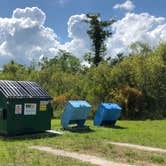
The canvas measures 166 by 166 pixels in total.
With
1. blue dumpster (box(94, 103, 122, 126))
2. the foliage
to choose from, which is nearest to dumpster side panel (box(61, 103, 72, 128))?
blue dumpster (box(94, 103, 122, 126))

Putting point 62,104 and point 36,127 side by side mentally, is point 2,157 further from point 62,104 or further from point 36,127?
point 62,104

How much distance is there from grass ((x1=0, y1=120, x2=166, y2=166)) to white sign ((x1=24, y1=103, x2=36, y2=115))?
1349 mm

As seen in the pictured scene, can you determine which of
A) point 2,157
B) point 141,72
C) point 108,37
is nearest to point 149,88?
point 141,72

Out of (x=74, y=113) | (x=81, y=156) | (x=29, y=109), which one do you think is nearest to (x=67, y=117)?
(x=74, y=113)

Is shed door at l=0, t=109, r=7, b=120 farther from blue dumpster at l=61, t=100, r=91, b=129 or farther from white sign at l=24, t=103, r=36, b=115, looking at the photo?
blue dumpster at l=61, t=100, r=91, b=129

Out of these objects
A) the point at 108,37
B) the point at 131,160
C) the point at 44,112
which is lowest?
the point at 131,160

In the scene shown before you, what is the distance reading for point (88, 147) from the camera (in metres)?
12.9

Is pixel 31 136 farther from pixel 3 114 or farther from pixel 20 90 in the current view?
pixel 20 90

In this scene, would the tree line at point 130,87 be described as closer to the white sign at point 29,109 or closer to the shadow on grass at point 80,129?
the shadow on grass at point 80,129

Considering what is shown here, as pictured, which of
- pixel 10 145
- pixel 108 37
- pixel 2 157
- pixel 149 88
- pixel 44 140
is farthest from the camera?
pixel 108 37

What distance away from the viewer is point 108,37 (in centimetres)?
5150

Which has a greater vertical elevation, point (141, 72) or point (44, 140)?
point (141, 72)

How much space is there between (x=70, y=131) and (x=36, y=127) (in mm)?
→ 1885

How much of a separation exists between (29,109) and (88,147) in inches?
149
